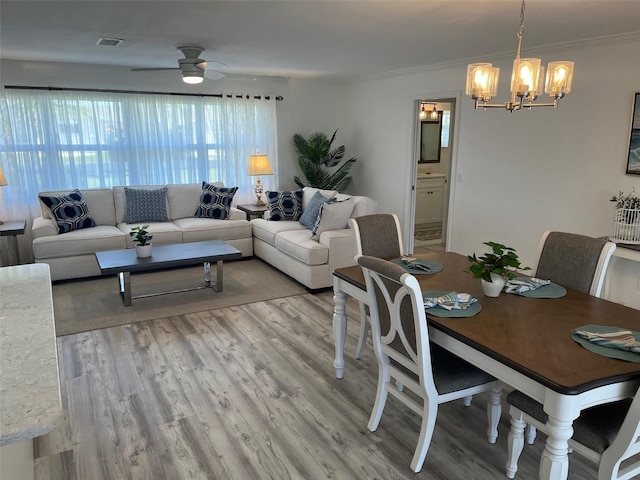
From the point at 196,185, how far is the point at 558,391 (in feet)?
18.0

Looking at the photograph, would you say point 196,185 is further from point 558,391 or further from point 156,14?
point 558,391

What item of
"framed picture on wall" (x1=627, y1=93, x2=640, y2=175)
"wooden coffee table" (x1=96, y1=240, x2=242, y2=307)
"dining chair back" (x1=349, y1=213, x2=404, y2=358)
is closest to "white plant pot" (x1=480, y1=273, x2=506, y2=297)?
"dining chair back" (x1=349, y1=213, x2=404, y2=358)

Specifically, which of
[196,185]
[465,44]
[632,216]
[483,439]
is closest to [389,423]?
→ [483,439]

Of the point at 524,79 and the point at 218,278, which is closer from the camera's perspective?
the point at 524,79

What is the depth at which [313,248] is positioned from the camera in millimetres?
4754

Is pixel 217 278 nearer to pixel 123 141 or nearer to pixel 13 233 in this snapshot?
pixel 13 233

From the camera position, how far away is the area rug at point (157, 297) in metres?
4.20

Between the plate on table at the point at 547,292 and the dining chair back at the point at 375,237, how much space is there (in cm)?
101

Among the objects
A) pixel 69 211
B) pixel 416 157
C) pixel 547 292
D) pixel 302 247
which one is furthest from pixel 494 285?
pixel 69 211

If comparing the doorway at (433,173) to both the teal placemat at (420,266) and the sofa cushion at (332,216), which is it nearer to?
the sofa cushion at (332,216)

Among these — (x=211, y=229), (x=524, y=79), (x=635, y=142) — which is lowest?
(x=211, y=229)

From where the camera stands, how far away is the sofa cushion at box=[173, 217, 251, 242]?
5.69m

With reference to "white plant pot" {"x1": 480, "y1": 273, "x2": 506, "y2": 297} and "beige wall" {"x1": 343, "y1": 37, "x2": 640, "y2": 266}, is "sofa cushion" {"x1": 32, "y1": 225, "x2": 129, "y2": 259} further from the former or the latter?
"white plant pot" {"x1": 480, "y1": 273, "x2": 506, "y2": 297}

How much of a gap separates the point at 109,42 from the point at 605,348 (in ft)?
14.2
